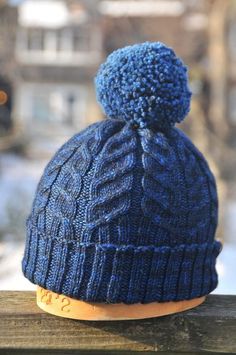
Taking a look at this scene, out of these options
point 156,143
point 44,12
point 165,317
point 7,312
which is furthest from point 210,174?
point 44,12

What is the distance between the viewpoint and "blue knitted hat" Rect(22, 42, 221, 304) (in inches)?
33.7

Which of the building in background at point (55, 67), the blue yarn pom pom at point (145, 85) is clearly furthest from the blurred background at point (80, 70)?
the blue yarn pom pom at point (145, 85)

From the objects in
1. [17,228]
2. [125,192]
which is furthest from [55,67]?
[125,192]

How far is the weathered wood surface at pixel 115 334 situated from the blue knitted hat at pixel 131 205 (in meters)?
0.05

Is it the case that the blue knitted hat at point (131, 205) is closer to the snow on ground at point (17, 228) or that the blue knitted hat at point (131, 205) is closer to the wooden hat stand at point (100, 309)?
the wooden hat stand at point (100, 309)

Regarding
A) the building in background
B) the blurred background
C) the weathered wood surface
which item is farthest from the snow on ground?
the building in background

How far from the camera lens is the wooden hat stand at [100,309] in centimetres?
87

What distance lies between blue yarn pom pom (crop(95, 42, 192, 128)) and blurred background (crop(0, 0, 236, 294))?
11.0 ft

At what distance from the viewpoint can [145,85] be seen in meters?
0.94

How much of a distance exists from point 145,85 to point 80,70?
16.0m

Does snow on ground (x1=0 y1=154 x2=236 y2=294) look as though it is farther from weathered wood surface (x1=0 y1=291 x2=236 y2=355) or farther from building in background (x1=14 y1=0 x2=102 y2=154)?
building in background (x1=14 y1=0 x2=102 y2=154)

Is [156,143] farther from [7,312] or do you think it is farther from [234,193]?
[234,193]

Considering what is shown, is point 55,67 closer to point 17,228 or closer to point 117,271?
point 17,228

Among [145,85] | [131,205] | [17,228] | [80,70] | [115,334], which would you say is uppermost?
[145,85]
